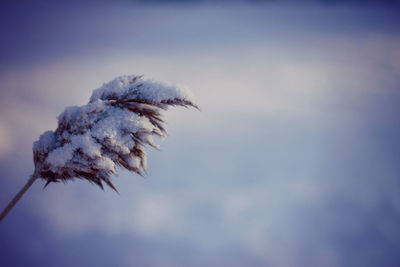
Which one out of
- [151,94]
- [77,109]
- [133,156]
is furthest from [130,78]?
[133,156]

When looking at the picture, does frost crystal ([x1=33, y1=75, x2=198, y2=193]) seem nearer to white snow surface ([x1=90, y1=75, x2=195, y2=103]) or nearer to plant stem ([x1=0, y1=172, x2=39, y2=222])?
white snow surface ([x1=90, y1=75, x2=195, y2=103])

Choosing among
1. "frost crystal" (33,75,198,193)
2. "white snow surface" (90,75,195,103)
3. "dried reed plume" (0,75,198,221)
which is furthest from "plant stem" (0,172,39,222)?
"white snow surface" (90,75,195,103)

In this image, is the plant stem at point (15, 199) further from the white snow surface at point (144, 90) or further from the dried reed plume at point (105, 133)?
the white snow surface at point (144, 90)

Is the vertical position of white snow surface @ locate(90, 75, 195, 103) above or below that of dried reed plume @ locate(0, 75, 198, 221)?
above

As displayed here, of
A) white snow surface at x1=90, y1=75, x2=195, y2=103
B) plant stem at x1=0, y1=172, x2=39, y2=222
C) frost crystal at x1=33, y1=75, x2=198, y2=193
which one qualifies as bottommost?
plant stem at x1=0, y1=172, x2=39, y2=222

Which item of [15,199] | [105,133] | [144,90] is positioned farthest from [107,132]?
[15,199]

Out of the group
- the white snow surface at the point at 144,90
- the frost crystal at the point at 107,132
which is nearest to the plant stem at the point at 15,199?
the frost crystal at the point at 107,132

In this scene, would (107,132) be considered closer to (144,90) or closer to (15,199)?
(144,90)

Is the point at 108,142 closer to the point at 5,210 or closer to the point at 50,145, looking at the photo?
the point at 50,145
